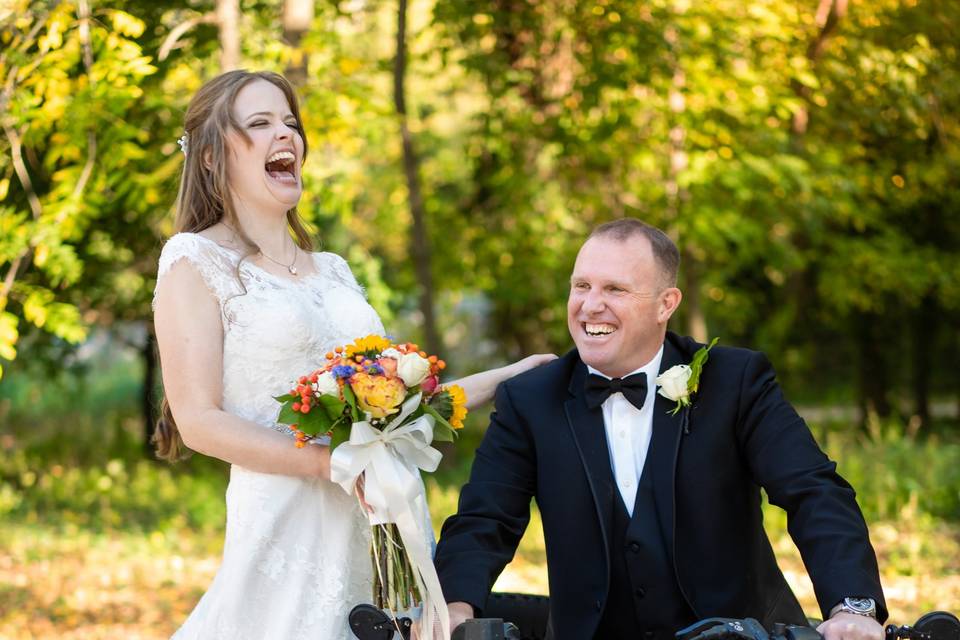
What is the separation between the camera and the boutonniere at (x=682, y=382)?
3.15 meters

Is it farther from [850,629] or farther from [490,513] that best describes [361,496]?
[850,629]

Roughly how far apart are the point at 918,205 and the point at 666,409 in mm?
11329

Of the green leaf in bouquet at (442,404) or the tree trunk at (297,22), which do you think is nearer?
the green leaf in bouquet at (442,404)

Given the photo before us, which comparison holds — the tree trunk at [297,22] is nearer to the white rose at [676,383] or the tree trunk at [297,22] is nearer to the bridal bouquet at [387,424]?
the white rose at [676,383]

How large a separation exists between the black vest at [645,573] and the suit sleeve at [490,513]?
284mm

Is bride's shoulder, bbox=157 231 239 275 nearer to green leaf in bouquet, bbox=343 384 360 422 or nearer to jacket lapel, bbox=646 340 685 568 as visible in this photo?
green leaf in bouquet, bbox=343 384 360 422

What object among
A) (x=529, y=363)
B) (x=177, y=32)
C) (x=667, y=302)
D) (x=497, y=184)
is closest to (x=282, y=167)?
(x=529, y=363)

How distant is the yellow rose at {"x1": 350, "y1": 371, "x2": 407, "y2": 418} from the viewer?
264cm

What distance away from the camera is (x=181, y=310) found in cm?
292

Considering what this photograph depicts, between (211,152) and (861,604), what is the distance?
6.65 feet

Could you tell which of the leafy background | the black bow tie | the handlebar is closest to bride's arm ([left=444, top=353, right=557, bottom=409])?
the black bow tie

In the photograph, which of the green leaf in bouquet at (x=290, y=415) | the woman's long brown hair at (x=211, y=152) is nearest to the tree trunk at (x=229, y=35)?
the woman's long brown hair at (x=211, y=152)

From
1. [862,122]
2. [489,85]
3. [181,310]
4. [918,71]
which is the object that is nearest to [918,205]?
[862,122]

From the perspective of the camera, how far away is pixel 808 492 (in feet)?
9.69
